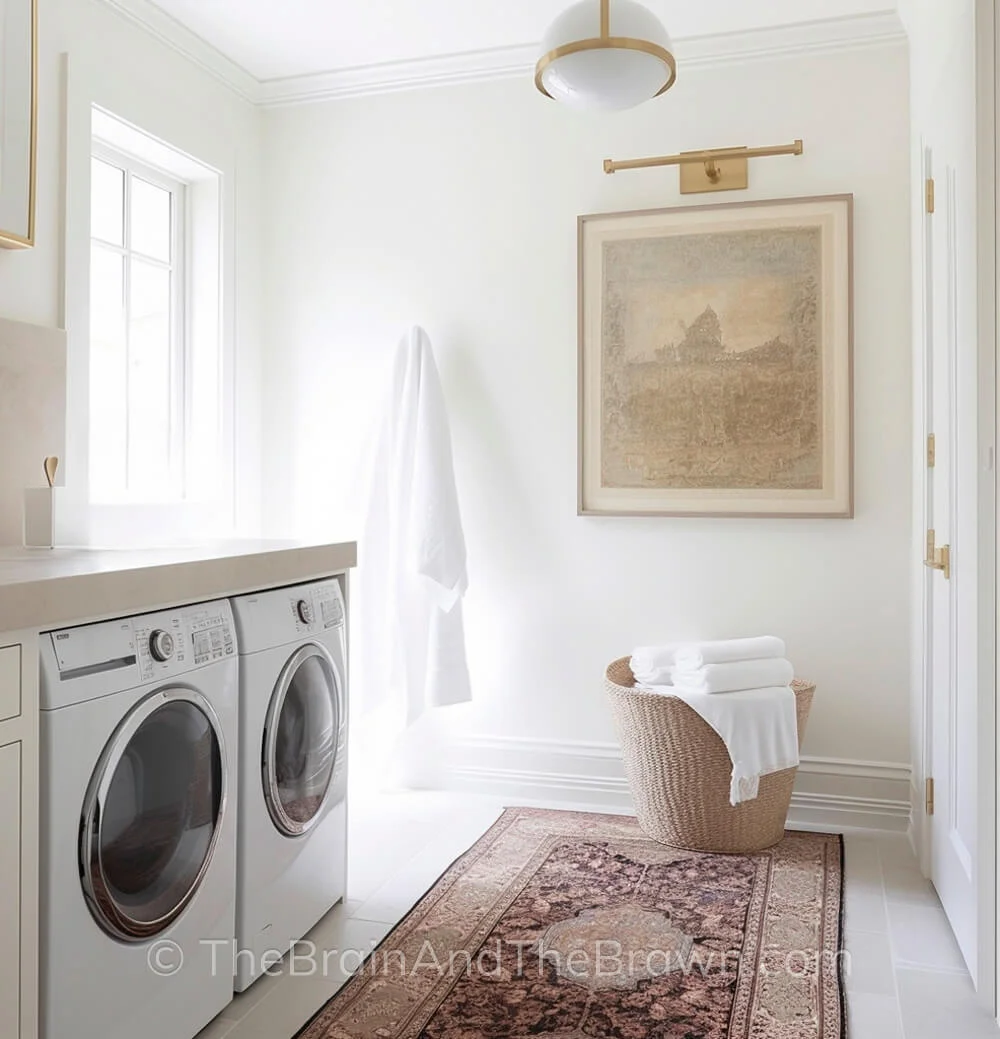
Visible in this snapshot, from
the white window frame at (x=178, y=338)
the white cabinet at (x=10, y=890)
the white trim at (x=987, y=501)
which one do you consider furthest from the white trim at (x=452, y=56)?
the white cabinet at (x=10, y=890)

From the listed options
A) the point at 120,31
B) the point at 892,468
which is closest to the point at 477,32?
the point at 120,31

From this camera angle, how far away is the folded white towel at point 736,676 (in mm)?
2588

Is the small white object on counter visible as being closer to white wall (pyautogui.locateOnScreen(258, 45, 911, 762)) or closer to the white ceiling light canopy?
white wall (pyautogui.locateOnScreen(258, 45, 911, 762))

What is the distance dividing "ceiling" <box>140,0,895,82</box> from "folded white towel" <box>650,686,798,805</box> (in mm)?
1939

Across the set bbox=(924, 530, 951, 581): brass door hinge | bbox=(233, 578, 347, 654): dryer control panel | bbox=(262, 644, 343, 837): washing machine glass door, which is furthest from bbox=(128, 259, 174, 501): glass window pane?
bbox=(924, 530, 951, 581): brass door hinge

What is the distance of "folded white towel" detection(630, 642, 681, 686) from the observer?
2764mm

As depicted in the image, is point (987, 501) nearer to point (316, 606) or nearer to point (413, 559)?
point (316, 606)

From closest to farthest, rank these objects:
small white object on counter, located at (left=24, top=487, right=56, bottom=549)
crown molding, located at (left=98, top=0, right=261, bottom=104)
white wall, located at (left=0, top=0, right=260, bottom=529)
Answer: small white object on counter, located at (left=24, top=487, right=56, bottom=549)
white wall, located at (left=0, top=0, right=260, bottom=529)
crown molding, located at (left=98, top=0, right=261, bottom=104)

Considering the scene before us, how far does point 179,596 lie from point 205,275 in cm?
186

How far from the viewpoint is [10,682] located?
1.34 metres

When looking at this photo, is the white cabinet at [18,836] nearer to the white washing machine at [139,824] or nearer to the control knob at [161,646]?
the white washing machine at [139,824]

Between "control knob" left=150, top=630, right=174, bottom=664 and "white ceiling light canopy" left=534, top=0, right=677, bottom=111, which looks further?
"white ceiling light canopy" left=534, top=0, right=677, bottom=111

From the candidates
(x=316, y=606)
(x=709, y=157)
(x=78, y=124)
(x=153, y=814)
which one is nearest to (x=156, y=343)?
(x=78, y=124)

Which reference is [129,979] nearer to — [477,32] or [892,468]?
[892,468]
